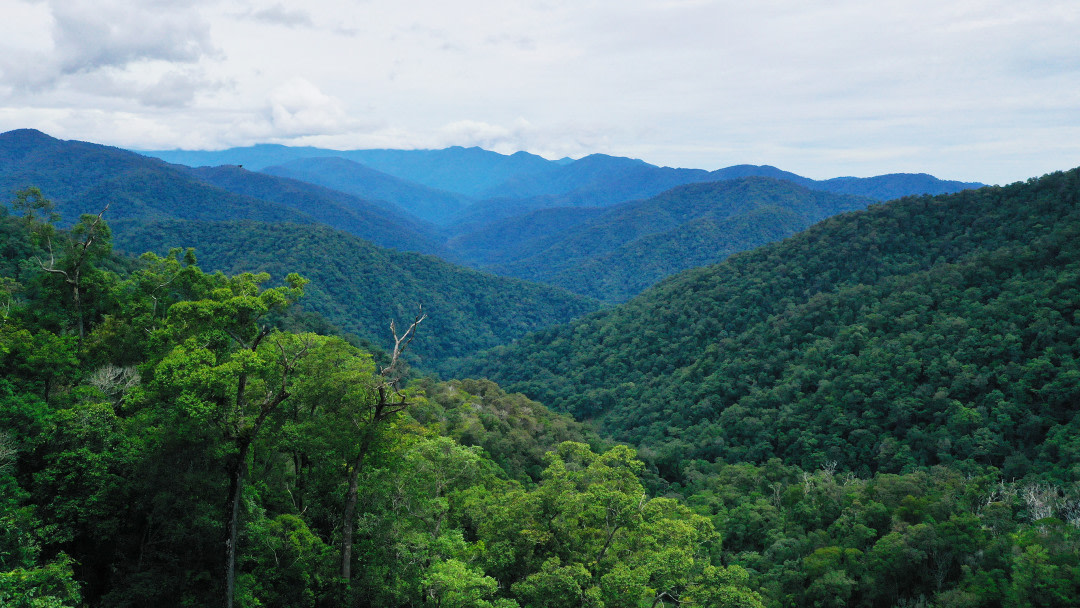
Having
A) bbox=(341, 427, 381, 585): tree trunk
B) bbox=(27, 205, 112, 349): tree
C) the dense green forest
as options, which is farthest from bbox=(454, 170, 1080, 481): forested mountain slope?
bbox=(27, 205, 112, 349): tree

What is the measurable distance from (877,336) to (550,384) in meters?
50.8

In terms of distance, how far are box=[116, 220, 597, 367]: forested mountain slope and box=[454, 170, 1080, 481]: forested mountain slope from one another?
5210 centimetres

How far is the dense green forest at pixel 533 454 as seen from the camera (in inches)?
571

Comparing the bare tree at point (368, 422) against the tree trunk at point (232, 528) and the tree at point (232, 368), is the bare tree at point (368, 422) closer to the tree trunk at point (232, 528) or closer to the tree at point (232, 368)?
the tree at point (232, 368)

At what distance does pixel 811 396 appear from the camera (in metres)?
64.4

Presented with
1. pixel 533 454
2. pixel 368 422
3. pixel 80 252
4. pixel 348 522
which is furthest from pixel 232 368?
pixel 533 454

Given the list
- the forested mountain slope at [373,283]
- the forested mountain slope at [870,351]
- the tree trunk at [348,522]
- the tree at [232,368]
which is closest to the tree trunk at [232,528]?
the tree at [232,368]

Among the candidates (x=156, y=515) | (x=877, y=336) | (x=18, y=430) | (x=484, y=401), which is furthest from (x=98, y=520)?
(x=877, y=336)

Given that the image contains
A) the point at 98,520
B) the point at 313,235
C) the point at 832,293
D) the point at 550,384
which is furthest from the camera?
the point at 313,235

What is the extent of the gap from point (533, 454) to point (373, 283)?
120 meters

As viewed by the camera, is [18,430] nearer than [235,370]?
No

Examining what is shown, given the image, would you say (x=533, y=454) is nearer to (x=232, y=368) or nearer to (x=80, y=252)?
(x=80, y=252)

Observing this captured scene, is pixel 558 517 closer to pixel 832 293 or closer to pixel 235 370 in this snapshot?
pixel 235 370

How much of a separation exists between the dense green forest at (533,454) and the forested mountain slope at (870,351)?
366mm
